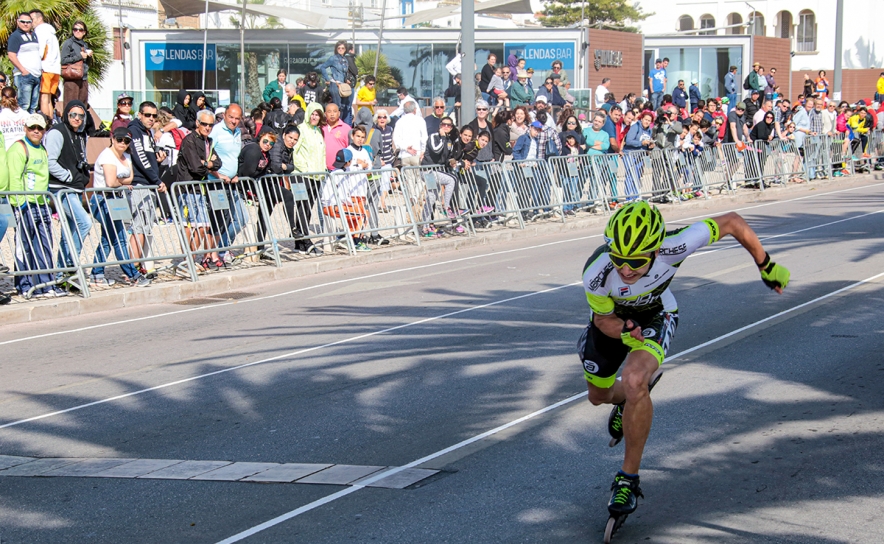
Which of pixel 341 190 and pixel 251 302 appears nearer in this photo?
pixel 251 302

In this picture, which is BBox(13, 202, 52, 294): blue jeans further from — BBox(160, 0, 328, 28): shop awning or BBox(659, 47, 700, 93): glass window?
BBox(659, 47, 700, 93): glass window

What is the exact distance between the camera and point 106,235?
42.7 ft

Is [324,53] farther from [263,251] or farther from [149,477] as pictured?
[149,477]

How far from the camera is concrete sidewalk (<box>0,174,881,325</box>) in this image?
12023mm

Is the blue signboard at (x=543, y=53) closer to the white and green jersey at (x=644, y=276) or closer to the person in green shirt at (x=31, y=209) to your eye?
the person in green shirt at (x=31, y=209)

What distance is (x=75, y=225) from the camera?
1268 cm

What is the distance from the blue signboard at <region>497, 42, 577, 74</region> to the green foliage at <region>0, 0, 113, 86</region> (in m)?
13.2

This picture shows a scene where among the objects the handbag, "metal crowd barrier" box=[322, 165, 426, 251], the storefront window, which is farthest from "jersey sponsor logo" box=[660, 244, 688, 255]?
the storefront window

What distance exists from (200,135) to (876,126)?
2375 cm

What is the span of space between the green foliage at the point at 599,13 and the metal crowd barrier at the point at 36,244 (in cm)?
6570

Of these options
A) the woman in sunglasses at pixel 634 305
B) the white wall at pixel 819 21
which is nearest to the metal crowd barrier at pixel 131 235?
the woman in sunglasses at pixel 634 305

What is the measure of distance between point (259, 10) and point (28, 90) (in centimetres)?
939

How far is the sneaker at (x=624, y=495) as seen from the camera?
16.5 feet

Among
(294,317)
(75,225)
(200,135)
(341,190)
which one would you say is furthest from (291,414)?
(341,190)
